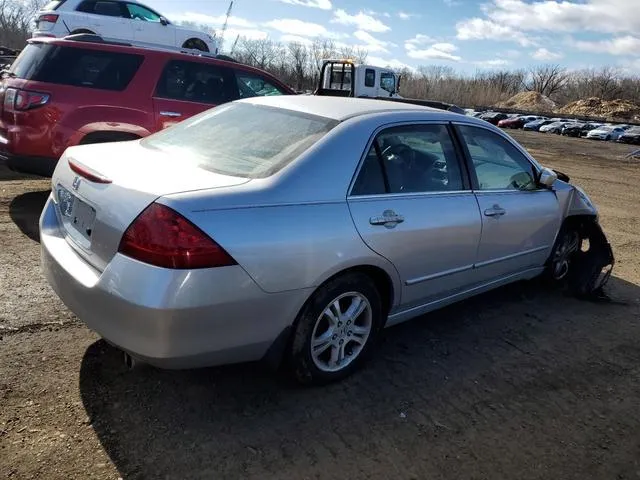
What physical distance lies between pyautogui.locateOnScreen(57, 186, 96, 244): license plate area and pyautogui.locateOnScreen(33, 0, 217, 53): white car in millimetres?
10388

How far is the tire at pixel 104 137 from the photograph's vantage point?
18.6ft

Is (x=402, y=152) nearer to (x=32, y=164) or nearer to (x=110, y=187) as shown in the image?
(x=110, y=187)

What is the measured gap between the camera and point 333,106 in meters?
3.47

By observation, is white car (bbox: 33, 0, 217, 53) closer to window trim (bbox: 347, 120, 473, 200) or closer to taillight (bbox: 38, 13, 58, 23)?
taillight (bbox: 38, 13, 58, 23)

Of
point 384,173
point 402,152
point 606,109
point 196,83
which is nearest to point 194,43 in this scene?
point 196,83

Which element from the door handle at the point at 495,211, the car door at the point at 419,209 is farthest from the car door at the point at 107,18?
the door handle at the point at 495,211

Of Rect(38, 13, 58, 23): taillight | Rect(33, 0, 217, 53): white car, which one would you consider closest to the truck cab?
Rect(33, 0, 217, 53): white car

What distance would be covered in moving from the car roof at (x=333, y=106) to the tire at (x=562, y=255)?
1903 mm

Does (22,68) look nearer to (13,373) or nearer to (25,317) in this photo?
(25,317)

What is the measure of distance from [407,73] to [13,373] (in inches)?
4007

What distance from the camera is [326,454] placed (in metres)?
2.55

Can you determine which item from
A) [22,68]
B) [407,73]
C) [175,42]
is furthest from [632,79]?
[22,68]

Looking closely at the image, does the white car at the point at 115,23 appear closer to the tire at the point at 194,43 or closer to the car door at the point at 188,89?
the tire at the point at 194,43

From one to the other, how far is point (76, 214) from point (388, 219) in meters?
1.71
